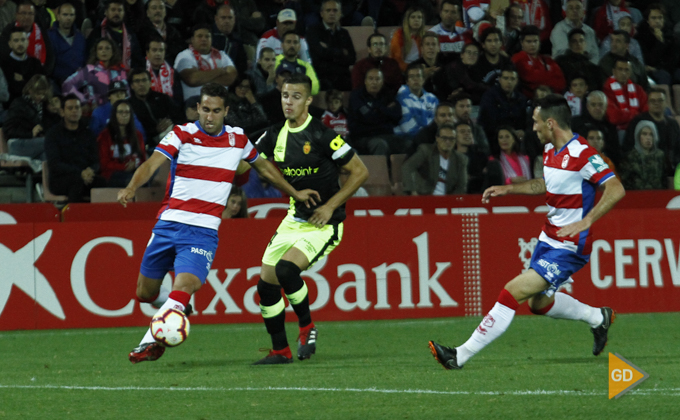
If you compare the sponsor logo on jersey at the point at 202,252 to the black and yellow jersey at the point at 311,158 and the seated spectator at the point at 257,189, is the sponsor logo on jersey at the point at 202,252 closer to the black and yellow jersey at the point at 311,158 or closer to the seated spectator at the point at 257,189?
the black and yellow jersey at the point at 311,158

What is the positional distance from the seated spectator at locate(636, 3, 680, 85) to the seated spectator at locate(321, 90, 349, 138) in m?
5.42

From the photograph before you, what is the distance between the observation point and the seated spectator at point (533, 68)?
1408 centimetres

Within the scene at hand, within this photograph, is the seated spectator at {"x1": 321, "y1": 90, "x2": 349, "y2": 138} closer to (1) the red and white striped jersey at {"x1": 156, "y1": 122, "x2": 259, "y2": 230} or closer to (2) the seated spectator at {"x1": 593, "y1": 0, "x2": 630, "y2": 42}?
(2) the seated spectator at {"x1": 593, "y1": 0, "x2": 630, "y2": 42}

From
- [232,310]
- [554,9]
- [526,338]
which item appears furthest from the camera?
[554,9]

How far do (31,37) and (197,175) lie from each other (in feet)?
21.4

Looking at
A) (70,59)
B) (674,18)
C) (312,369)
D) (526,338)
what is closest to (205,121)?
(312,369)

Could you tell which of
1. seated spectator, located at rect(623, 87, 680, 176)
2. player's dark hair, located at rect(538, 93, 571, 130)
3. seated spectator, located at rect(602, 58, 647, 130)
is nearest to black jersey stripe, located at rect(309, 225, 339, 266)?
player's dark hair, located at rect(538, 93, 571, 130)

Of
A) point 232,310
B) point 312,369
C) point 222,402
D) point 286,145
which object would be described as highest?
point 286,145

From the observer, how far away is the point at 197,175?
718cm

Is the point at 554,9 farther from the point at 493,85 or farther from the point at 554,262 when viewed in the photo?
the point at 554,262

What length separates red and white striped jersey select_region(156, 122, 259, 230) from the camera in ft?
23.4

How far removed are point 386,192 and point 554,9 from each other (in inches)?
217

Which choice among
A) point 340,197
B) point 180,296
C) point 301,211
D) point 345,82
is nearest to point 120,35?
point 345,82

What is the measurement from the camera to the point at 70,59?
13039 millimetres
